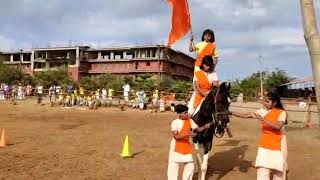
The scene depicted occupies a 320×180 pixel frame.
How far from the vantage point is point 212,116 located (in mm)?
8844

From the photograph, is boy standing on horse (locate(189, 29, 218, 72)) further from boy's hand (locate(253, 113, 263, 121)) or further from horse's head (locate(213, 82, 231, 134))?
boy's hand (locate(253, 113, 263, 121))

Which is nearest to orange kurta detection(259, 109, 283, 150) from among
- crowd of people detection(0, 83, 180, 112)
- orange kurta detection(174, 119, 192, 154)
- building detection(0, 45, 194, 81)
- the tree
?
orange kurta detection(174, 119, 192, 154)

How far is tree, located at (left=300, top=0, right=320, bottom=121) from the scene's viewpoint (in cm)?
398

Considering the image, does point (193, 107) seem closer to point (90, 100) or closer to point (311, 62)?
point (311, 62)

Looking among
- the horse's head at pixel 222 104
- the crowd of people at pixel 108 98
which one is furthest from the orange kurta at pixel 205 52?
the crowd of people at pixel 108 98

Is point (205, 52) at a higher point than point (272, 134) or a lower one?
higher

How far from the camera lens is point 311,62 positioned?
13.4 feet

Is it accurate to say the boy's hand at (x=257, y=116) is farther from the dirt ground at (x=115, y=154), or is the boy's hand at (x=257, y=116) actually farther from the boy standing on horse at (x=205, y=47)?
the dirt ground at (x=115, y=154)

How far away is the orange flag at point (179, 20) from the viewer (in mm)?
8070

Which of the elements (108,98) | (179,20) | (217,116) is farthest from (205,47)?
(108,98)

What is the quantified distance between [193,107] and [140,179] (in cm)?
204

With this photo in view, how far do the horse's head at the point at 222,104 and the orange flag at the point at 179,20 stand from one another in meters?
1.24

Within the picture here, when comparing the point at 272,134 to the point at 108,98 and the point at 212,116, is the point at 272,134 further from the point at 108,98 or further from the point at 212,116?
the point at 108,98

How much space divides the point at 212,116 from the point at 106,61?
8884 cm
